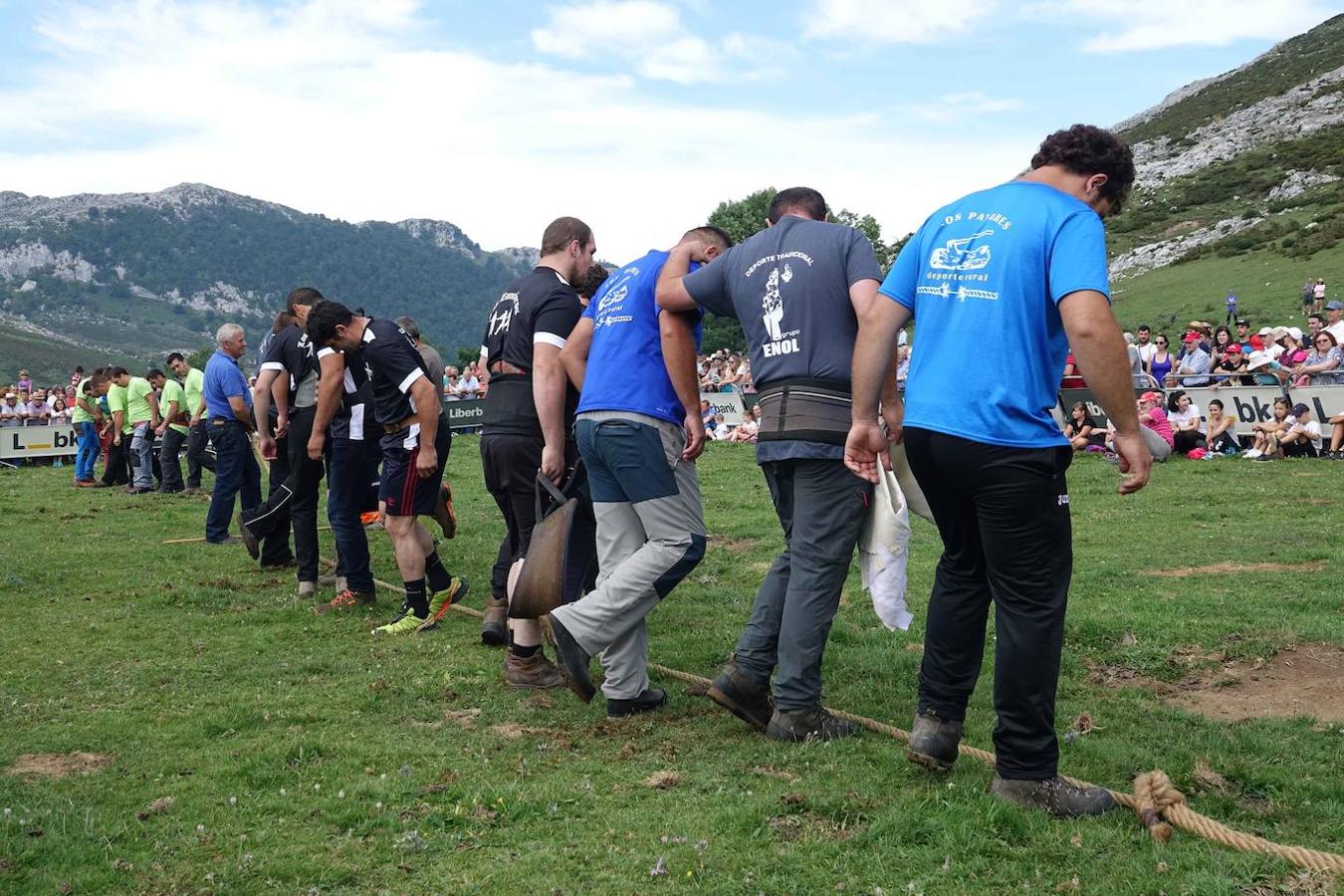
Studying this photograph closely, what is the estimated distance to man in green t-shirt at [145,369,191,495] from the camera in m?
17.1

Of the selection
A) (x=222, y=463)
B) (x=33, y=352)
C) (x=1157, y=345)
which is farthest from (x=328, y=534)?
(x=33, y=352)

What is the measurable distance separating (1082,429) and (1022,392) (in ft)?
51.1

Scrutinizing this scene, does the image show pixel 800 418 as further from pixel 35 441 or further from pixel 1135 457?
pixel 35 441

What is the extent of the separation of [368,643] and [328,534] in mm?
6306

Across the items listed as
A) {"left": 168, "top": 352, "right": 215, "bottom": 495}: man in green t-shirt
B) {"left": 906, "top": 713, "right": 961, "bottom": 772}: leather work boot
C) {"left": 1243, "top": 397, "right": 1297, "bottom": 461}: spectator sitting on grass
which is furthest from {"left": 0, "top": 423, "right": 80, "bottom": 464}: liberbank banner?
{"left": 906, "top": 713, "right": 961, "bottom": 772}: leather work boot

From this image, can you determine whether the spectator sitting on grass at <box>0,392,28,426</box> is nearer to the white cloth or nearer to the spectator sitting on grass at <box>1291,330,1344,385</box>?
the spectator sitting on grass at <box>1291,330,1344,385</box>

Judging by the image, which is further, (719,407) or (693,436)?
(719,407)

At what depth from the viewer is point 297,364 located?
9.68m

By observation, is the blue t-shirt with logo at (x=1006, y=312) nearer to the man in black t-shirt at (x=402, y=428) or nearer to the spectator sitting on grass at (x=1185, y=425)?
the man in black t-shirt at (x=402, y=428)

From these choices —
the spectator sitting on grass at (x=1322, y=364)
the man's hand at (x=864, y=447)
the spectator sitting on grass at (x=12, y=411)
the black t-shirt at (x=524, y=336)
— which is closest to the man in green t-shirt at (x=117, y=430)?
the spectator sitting on grass at (x=12, y=411)

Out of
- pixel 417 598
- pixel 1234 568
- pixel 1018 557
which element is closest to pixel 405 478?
pixel 417 598

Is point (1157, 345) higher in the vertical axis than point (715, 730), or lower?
higher

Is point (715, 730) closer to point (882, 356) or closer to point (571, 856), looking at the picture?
point (571, 856)

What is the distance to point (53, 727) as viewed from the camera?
577 centimetres
